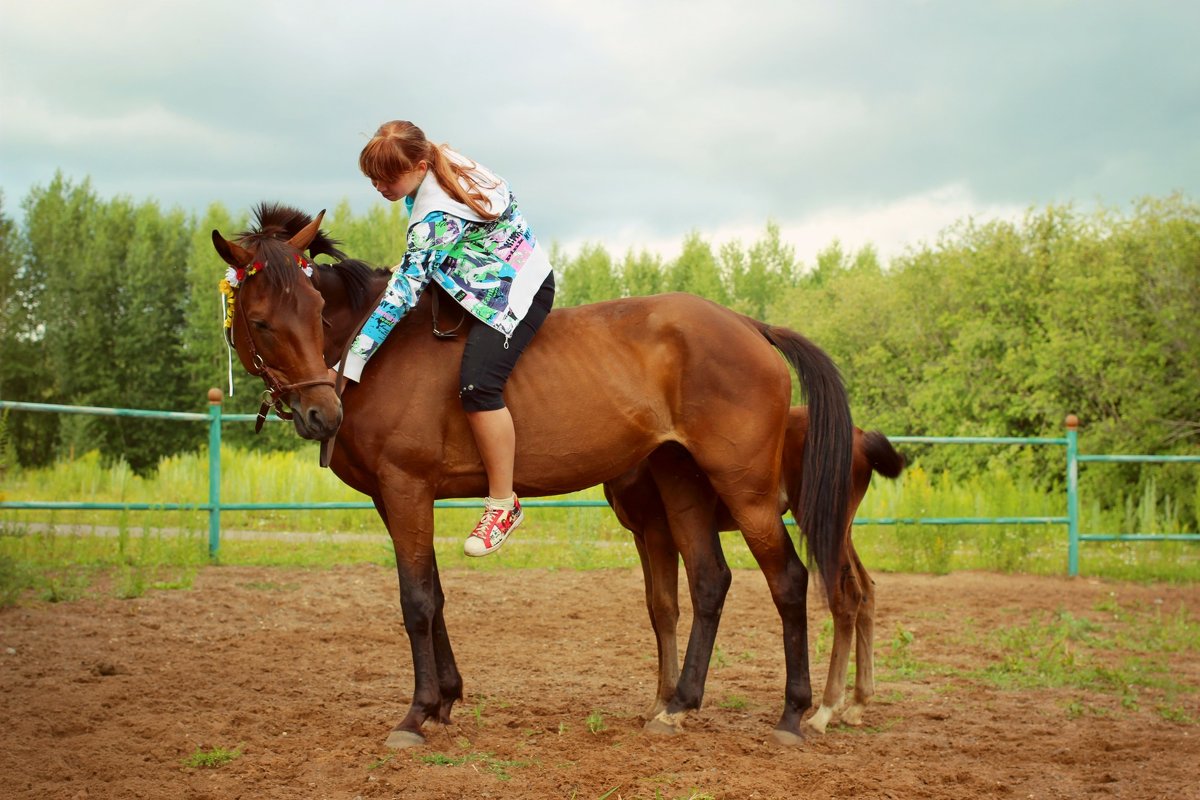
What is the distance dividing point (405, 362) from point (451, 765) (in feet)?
5.39

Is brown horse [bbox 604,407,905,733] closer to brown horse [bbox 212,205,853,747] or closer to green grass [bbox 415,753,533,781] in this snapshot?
brown horse [bbox 212,205,853,747]

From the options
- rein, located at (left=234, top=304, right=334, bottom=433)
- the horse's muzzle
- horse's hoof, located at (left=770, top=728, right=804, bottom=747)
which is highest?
rein, located at (left=234, top=304, right=334, bottom=433)

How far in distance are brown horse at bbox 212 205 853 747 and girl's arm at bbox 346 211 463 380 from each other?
0.51 ft

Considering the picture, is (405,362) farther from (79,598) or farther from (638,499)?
(79,598)

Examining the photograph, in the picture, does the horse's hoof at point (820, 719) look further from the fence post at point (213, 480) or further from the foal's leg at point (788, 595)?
the fence post at point (213, 480)

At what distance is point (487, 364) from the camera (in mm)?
4305

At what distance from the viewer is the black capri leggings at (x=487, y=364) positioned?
14.0 ft

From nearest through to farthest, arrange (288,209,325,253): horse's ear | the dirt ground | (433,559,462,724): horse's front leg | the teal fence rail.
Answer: the dirt ground
(288,209,325,253): horse's ear
(433,559,462,724): horse's front leg
the teal fence rail

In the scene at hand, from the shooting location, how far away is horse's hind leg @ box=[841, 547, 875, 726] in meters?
5.16

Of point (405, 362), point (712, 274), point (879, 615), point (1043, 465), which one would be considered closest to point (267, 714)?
point (405, 362)

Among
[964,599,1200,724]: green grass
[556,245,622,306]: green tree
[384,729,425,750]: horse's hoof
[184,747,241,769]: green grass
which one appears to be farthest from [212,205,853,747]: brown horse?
[556,245,622,306]: green tree

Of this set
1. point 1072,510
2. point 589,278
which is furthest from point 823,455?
point 589,278

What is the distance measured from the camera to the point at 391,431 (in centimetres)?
435

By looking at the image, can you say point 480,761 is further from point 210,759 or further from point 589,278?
point 589,278
